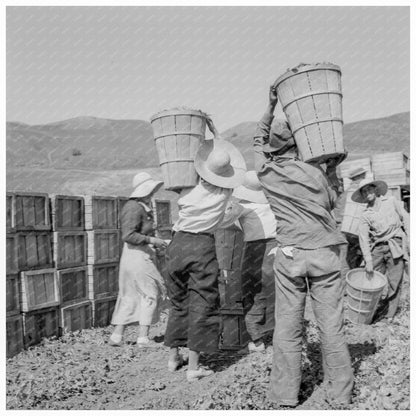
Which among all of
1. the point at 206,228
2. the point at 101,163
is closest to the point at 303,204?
the point at 206,228

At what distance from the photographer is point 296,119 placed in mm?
3939

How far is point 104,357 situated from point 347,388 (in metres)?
2.95

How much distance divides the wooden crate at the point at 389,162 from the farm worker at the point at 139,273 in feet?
20.2

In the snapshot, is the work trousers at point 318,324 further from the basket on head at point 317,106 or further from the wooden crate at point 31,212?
the wooden crate at point 31,212

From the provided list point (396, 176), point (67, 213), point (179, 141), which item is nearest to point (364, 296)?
point (179, 141)

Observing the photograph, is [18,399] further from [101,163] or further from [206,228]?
[101,163]

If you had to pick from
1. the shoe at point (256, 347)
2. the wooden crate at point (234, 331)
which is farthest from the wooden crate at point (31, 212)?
the shoe at point (256, 347)

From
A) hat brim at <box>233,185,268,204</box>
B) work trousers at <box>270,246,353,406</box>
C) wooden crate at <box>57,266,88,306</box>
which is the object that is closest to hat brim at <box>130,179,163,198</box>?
hat brim at <box>233,185,268,204</box>

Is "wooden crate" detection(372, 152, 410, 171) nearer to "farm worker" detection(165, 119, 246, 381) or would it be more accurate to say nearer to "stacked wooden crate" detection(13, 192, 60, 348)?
"farm worker" detection(165, 119, 246, 381)

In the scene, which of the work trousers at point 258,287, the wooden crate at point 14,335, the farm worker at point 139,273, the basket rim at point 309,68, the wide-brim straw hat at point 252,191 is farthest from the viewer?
the farm worker at point 139,273

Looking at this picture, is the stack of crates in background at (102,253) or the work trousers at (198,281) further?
the stack of crates in background at (102,253)

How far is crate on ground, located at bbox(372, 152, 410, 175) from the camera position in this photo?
10.5 m

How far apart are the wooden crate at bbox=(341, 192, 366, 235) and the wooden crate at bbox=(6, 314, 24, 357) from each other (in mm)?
6072

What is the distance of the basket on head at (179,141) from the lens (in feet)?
15.5
